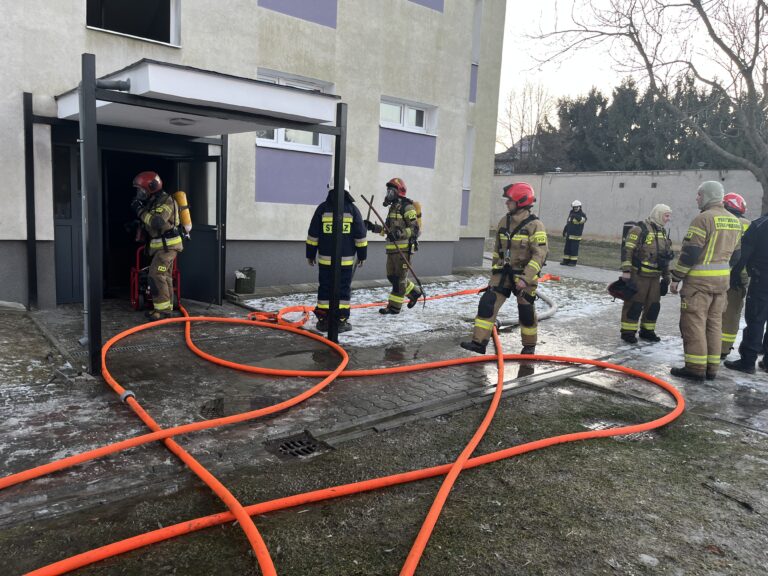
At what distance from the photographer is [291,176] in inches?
385

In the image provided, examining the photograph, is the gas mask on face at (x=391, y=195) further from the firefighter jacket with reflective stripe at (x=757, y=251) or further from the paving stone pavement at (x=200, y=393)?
the firefighter jacket with reflective stripe at (x=757, y=251)

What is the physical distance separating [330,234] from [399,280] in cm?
177

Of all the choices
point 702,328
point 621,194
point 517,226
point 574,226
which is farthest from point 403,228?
point 621,194

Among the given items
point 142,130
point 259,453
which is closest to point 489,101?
point 142,130

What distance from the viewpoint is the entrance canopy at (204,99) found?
4.65 meters

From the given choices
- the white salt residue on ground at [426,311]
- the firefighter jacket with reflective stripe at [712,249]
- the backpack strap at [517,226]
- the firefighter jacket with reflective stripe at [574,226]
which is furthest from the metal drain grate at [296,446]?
the firefighter jacket with reflective stripe at [574,226]

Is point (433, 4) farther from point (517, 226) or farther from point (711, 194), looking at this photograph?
point (711, 194)

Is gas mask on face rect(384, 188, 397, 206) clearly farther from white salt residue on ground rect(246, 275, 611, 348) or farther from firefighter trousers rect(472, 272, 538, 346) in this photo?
firefighter trousers rect(472, 272, 538, 346)

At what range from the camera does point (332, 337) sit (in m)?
6.48

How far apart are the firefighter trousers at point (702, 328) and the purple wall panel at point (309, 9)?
7229 millimetres

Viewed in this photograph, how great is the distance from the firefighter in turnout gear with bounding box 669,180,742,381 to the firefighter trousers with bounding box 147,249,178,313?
19.5 ft

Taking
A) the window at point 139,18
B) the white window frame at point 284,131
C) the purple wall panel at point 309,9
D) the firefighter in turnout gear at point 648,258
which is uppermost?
the purple wall panel at point 309,9

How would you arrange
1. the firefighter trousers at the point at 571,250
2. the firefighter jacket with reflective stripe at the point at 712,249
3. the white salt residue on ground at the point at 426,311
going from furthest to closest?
1. the firefighter trousers at the point at 571,250
2. the white salt residue on ground at the point at 426,311
3. the firefighter jacket with reflective stripe at the point at 712,249

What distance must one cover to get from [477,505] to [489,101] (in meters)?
14.0
